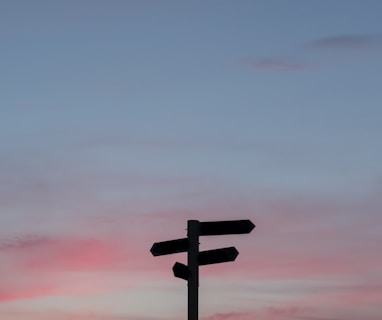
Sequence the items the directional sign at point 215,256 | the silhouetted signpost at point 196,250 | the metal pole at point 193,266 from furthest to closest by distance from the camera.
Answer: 1. the directional sign at point 215,256
2. the silhouetted signpost at point 196,250
3. the metal pole at point 193,266

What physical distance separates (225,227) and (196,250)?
0.78 m

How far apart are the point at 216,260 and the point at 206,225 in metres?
0.77

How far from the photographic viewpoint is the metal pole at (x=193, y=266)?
1469 centimetres

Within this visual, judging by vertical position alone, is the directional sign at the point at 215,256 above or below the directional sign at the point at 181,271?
above

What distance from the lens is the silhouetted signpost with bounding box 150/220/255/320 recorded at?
48.8 ft

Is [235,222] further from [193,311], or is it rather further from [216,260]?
[193,311]

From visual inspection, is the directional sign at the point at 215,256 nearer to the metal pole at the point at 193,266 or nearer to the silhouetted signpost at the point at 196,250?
the silhouetted signpost at the point at 196,250

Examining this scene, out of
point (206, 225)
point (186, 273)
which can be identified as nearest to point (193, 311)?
point (186, 273)

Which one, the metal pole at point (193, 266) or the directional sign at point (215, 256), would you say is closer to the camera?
the metal pole at point (193, 266)

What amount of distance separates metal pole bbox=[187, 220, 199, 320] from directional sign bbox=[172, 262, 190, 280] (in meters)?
0.08

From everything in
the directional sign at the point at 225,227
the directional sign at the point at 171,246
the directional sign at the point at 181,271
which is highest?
the directional sign at the point at 225,227

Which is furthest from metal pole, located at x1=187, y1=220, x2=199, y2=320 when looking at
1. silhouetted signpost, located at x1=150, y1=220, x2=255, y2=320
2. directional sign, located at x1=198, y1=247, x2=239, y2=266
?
directional sign, located at x1=198, y1=247, x2=239, y2=266

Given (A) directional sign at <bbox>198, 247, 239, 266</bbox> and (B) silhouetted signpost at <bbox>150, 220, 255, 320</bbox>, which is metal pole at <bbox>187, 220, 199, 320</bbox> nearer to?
(B) silhouetted signpost at <bbox>150, 220, 255, 320</bbox>

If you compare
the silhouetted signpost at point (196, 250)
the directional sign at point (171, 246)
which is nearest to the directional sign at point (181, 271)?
the silhouetted signpost at point (196, 250)
